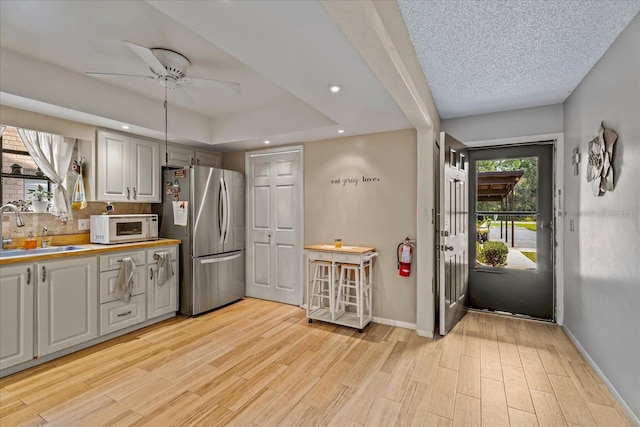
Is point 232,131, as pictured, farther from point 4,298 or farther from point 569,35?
point 569,35

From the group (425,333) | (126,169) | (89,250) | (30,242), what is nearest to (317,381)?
(425,333)

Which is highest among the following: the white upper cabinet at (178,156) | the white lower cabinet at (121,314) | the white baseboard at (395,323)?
the white upper cabinet at (178,156)

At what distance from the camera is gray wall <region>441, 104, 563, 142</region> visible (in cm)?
333

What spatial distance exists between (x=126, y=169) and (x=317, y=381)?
3111 millimetres

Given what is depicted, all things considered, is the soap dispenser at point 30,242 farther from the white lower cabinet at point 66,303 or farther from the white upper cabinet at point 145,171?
the white upper cabinet at point 145,171

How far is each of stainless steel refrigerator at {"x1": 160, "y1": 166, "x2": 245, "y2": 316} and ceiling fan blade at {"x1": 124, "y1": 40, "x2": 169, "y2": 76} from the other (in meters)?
1.69

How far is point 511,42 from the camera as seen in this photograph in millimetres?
2148

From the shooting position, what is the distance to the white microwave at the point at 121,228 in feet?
10.5

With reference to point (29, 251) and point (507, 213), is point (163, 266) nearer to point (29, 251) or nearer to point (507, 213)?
point (29, 251)

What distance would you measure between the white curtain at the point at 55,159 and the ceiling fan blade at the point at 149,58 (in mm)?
1649

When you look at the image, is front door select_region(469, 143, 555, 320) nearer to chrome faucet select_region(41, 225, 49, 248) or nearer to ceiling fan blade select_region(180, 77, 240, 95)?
ceiling fan blade select_region(180, 77, 240, 95)

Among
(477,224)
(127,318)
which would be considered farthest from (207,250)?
(477,224)

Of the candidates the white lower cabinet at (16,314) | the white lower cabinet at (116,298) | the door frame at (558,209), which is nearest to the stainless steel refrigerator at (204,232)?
the white lower cabinet at (116,298)

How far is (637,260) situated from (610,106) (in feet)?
3.74
